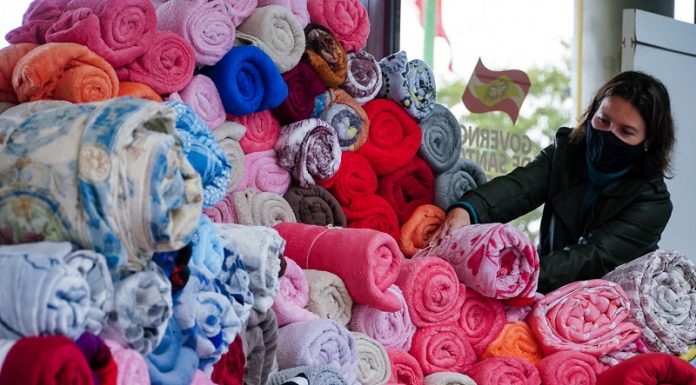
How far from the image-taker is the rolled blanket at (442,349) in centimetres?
182

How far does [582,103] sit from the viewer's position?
391 centimetres

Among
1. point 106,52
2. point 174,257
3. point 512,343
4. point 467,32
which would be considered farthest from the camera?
point 467,32

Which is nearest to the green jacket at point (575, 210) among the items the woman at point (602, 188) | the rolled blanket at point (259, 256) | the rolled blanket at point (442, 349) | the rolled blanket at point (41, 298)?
the woman at point (602, 188)

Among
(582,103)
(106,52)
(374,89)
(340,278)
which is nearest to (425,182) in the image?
(374,89)

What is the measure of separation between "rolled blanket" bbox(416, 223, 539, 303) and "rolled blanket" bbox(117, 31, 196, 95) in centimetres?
62

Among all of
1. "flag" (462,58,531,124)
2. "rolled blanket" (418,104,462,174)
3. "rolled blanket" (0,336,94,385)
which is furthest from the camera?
"flag" (462,58,531,124)

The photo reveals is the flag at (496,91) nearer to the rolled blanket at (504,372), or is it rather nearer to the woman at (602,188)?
the woman at (602,188)

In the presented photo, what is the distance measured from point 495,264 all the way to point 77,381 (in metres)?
1.06

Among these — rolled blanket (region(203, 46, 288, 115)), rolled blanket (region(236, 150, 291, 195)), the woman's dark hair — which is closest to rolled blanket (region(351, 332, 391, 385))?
rolled blanket (region(236, 150, 291, 195))

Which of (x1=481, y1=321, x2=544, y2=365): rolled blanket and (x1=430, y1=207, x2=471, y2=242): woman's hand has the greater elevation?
(x1=430, y1=207, x2=471, y2=242): woman's hand

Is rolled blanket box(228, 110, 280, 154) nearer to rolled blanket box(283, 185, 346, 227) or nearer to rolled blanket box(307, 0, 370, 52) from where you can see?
rolled blanket box(283, 185, 346, 227)

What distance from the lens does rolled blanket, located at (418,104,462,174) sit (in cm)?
218

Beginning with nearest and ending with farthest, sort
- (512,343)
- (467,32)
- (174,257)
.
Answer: (174,257) < (512,343) < (467,32)

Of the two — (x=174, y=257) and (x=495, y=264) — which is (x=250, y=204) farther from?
(x=174, y=257)
